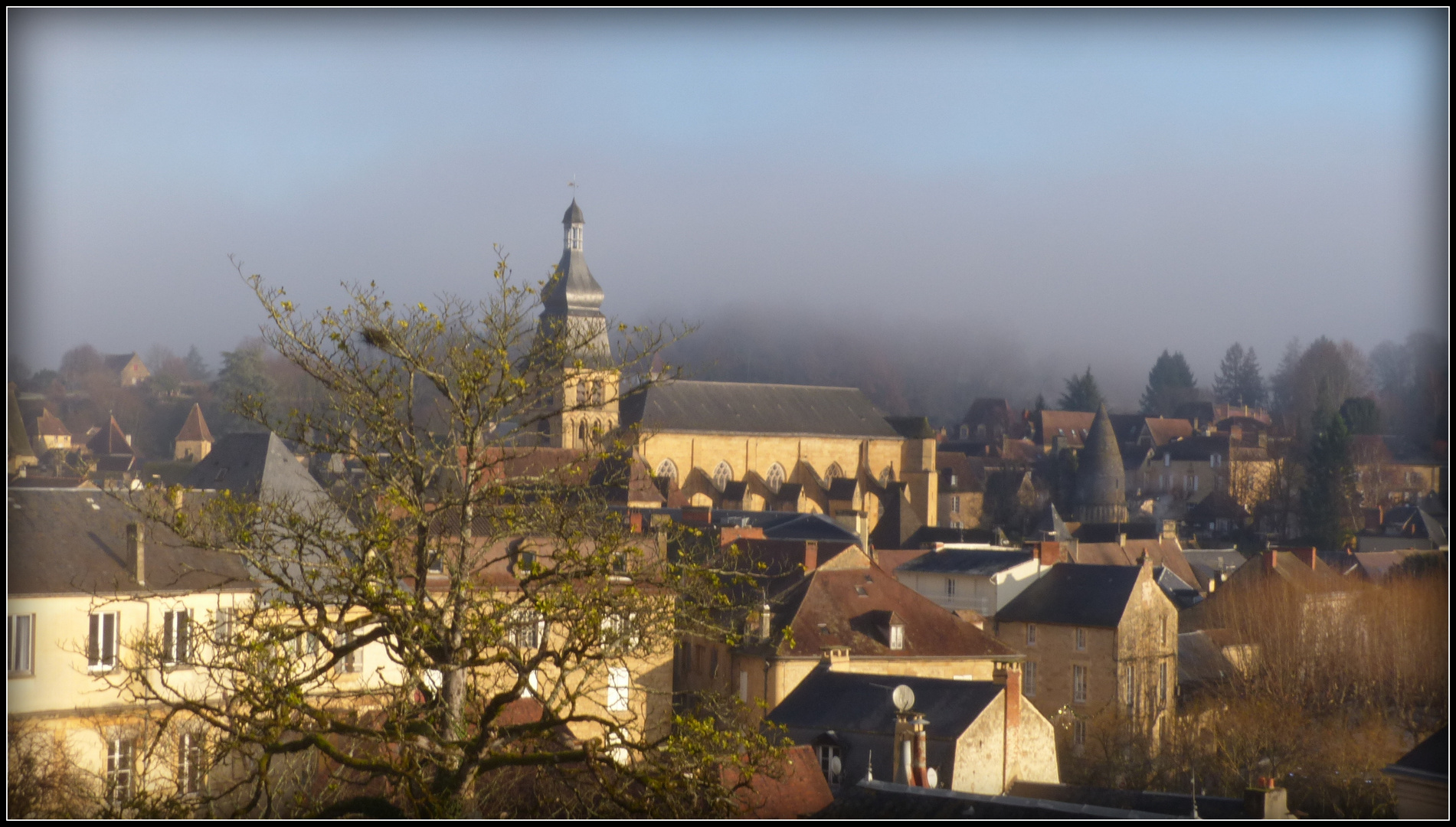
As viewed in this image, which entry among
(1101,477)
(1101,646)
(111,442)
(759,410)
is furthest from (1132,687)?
(111,442)

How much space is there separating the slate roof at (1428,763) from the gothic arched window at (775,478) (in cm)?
6729

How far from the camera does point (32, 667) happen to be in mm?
19375

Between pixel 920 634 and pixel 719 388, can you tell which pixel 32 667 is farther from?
pixel 719 388

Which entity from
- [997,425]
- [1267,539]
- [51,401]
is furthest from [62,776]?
[997,425]

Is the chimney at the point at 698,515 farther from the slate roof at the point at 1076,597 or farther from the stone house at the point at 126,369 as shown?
the stone house at the point at 126,369

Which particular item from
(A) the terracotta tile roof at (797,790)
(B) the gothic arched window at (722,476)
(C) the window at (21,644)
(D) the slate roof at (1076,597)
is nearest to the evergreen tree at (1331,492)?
(B) the gothic arched window at (722,476)

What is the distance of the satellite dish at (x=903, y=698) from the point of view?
24.1m

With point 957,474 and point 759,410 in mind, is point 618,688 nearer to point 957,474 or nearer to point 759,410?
point 759,410

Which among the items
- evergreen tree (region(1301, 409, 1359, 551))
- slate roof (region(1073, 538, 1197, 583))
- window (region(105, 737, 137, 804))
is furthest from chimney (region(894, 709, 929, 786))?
evergreen tree (region(1301, 409, 1359, 551))

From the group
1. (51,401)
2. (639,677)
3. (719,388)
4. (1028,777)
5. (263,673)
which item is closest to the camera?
(263,673)

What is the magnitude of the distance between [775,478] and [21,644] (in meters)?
69.7

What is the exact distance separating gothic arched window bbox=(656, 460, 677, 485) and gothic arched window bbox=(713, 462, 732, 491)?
2613 mm

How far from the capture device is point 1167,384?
156 meters

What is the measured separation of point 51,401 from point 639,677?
54.0 meters
